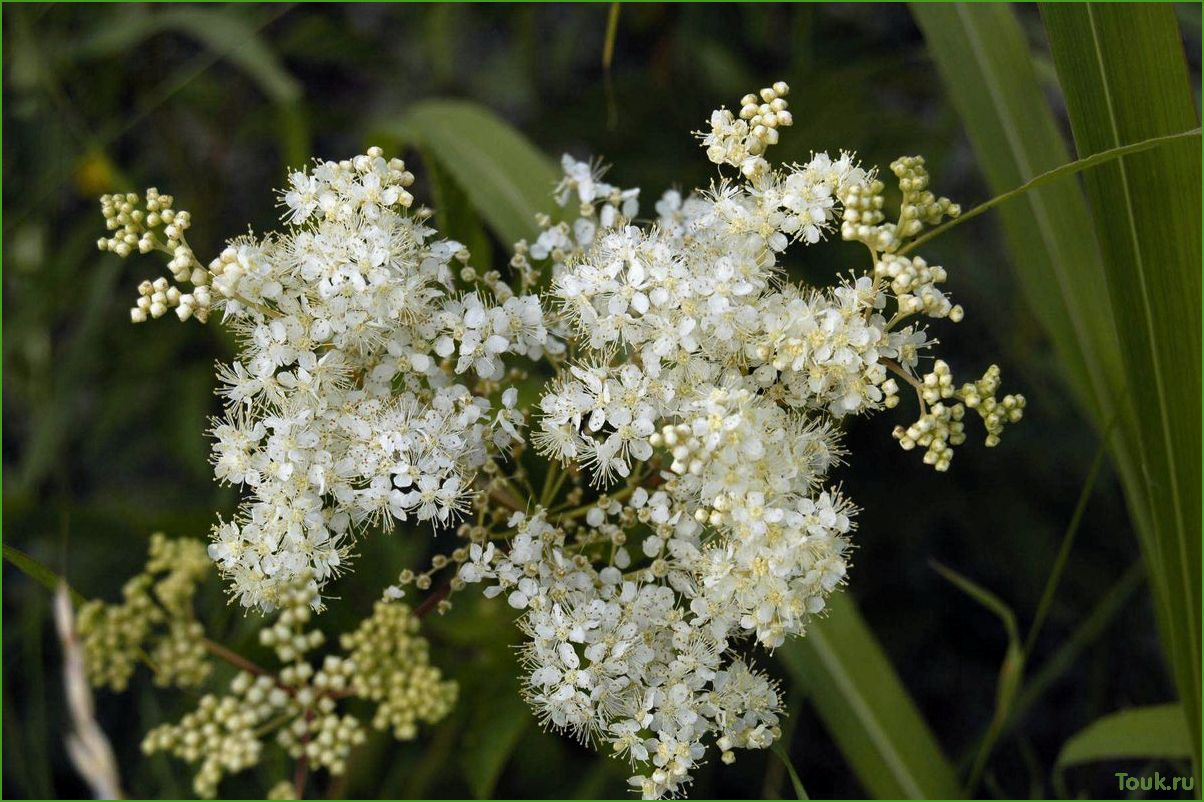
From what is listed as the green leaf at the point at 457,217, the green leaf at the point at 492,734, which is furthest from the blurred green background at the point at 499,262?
the green leaf at the point at 457,217

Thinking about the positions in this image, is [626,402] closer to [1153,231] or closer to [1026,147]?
[1153,231]

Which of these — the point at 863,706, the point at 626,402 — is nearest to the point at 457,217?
the point at 626,402

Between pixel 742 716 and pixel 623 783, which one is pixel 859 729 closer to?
pixel 623 783

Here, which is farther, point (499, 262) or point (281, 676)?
point (499, 262)

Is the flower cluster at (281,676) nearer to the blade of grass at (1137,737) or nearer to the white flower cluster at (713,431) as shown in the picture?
the white flower cluster at (713,431)

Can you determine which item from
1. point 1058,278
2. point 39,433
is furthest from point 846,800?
point 39,433

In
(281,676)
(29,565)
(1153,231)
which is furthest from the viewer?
(281,676)
